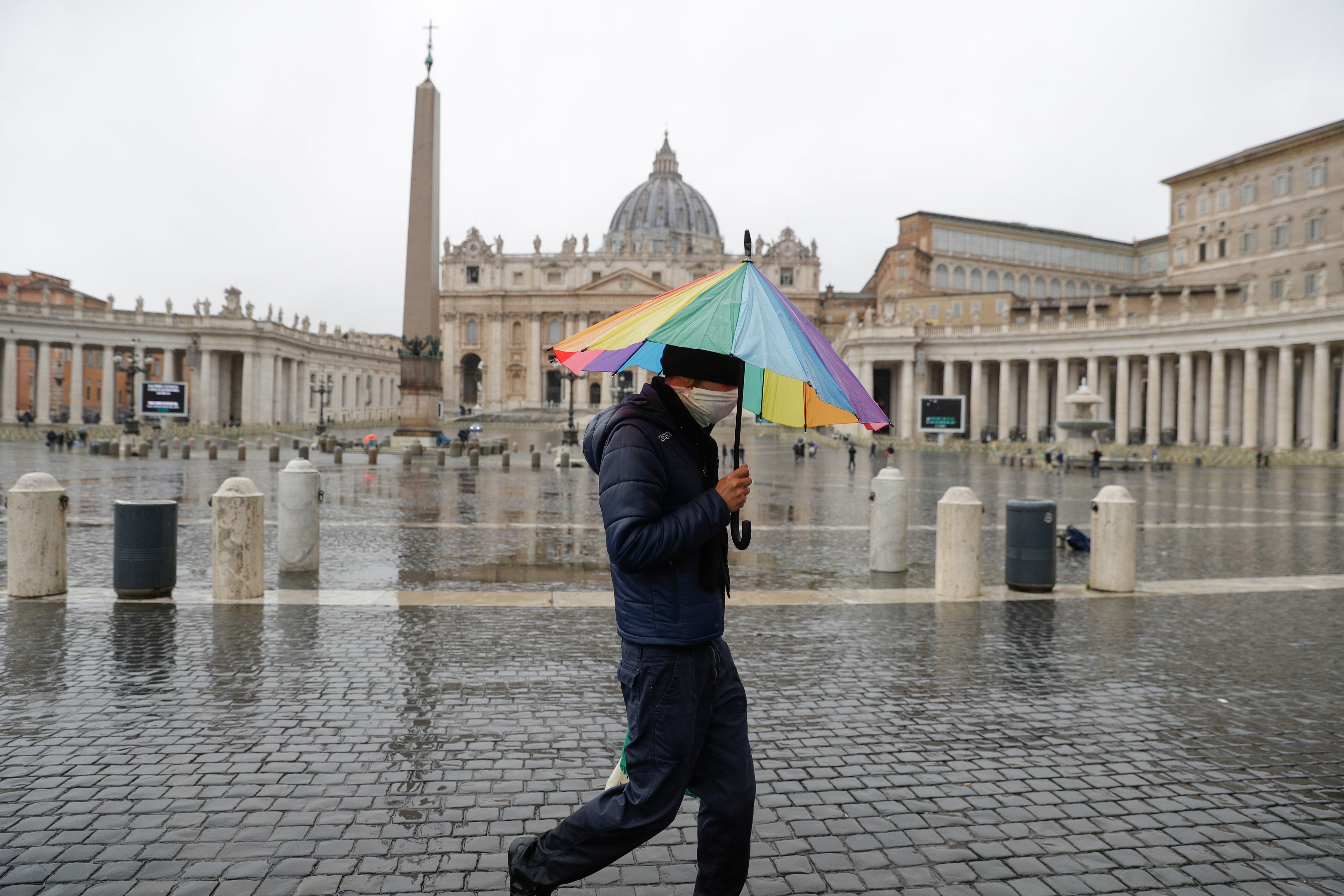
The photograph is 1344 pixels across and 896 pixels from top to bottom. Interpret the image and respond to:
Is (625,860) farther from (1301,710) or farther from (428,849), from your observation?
(1301,710)

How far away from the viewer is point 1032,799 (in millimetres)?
3672

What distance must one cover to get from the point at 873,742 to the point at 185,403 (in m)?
41.6

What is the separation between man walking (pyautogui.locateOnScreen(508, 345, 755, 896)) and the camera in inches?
99.0

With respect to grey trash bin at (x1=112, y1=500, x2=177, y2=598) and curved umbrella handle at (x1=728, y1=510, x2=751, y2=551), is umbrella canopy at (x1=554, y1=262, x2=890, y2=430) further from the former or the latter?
grey trash bin at (x1=112, y1=500, x2=177, y2=598)

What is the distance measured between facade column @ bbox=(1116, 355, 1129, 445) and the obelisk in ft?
127

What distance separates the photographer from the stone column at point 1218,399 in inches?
1822

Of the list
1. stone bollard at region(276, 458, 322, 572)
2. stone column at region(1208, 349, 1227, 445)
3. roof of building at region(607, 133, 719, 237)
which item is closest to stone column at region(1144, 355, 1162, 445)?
stone column at region(1208, 349, 1227, 445)

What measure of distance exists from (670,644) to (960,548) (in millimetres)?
5906

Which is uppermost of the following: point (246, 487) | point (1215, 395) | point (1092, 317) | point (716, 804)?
point (1092, 317)

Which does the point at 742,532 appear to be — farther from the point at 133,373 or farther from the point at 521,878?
the point at 133,373

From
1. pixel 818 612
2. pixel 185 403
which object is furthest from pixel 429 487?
pixel 185 403

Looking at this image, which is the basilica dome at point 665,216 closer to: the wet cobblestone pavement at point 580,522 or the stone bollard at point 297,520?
the wet cobblestone pavement at point 580,522

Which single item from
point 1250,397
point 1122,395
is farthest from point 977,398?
point 1250,397

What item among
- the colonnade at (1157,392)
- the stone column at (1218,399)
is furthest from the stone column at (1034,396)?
the stone column at (1218,399)
